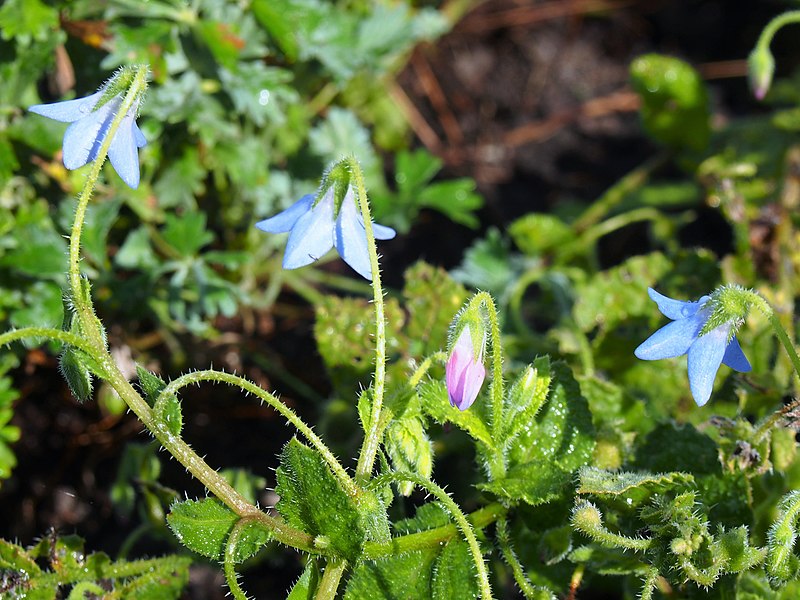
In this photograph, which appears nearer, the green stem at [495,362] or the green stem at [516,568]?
the green stem at [495,362]

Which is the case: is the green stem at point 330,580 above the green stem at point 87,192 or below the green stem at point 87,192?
below

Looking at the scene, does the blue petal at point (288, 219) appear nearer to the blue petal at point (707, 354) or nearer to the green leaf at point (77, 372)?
the green leaf at point (77, 372)

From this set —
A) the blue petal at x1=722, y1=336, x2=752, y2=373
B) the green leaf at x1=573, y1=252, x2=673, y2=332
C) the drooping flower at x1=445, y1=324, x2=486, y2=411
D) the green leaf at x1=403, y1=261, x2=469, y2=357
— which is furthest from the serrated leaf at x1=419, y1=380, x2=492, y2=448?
the green leaf at x1=573, y1=252, x2=673, y2=332

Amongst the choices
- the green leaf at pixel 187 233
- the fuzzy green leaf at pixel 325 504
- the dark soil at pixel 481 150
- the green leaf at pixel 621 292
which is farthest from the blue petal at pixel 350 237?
the dark soil at pixel 481 150

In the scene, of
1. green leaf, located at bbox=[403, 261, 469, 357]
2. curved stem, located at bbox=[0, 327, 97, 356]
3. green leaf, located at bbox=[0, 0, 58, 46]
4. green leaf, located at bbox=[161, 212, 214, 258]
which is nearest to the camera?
curved stem, located at bbox=[0, 327, 97, 356]

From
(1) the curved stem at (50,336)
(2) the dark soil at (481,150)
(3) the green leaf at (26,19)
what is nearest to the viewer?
(1) the curved stem at (50,336)

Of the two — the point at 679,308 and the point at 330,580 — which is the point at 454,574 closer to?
the point at 330,580

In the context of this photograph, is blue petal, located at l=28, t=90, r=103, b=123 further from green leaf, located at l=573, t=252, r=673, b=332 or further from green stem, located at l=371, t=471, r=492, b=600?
green leaf, located at l=573, t=252, r=673, b=332

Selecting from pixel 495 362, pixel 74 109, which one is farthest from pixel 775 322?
pixel 74 109
